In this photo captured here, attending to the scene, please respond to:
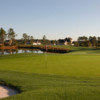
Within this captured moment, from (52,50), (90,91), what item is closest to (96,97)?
(90,91)

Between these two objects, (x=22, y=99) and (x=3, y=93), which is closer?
(x=22, y=99)

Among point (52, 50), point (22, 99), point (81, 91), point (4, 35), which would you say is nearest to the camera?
point (22, 99)

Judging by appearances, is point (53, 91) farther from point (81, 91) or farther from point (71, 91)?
point (81, 91)

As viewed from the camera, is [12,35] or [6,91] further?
[12,35]

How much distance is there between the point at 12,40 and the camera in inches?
4377

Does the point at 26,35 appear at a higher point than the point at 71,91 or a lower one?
higher

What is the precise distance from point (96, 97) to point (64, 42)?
137 metres

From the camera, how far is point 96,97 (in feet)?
17.7

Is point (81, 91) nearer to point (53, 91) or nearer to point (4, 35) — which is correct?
point (53, 91)

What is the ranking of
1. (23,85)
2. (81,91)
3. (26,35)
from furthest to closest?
(26,35), (23,85), (81,91)

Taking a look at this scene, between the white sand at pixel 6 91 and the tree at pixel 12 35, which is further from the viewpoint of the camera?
the tree at pixel 12 35

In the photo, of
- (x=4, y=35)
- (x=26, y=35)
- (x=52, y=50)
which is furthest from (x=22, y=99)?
(x=26, y=35)

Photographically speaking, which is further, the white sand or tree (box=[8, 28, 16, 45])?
tree (box=[8, 28, 16, 45])

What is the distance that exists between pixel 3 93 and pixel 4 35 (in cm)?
10548
